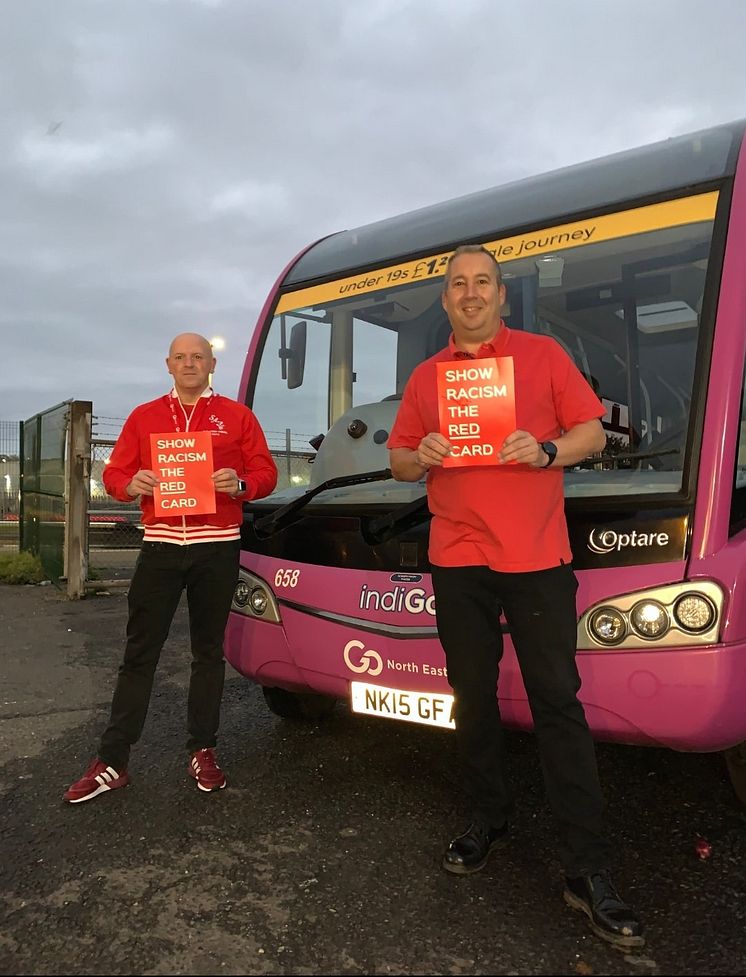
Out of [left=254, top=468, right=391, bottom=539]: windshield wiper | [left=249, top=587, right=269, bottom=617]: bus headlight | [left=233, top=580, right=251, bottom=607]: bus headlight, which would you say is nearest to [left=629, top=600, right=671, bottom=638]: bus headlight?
[left=254, top=468, right=391, bottom=539]: windshield wiper

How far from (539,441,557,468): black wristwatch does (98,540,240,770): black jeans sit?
1474 millimetres

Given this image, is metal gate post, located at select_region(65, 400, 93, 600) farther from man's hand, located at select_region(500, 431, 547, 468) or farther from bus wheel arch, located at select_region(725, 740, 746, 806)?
bus wheel arch, located at select_region(725, 740, 746, 806)

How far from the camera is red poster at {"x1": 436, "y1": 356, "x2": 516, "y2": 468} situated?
225 centimetres

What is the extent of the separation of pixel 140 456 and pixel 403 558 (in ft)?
3.99

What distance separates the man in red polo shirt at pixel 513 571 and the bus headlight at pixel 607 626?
18cm

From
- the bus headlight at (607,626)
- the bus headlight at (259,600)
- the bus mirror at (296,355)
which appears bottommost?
the bus headlight at (259,600)

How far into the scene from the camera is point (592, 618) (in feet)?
Answer: 8.03

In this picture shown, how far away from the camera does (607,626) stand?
2.42 m

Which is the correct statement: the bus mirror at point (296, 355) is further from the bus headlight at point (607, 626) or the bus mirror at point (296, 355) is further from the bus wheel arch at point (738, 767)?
the bus wheel arch at point (738, 767)

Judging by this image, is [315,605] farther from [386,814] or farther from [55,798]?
[55,798]

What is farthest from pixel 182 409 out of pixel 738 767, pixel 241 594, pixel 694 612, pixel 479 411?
pixel 738 767

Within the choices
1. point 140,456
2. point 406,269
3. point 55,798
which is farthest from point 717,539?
point 55,798

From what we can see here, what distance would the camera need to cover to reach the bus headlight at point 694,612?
227 centimetres

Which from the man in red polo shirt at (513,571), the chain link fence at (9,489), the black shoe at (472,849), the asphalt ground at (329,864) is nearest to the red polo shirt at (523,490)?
the man in red polo shirt at (513,571)
